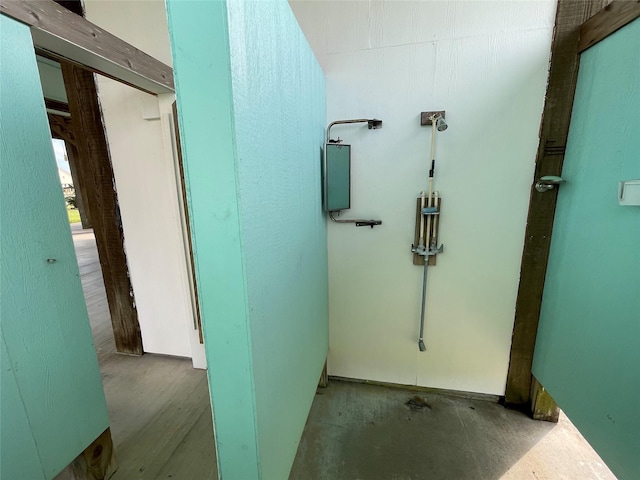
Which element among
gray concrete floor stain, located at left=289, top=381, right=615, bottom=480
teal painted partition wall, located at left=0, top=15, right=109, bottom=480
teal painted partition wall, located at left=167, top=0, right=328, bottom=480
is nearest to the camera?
teal painted partition wall, located at left=167, top=0, right=328, bottom=480

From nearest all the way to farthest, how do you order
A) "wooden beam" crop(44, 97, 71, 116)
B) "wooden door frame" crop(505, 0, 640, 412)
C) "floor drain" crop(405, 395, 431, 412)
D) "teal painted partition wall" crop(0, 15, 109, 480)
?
1. "teal painted partition wall" crop(0, 15, 109, 480)
2. "wooden door frame" crop(505, 0, 640, 412)
3. "floor drain" crop(405, 395, 431, 412)
4. "wooden beam" crop(44, 97, 71, 116)

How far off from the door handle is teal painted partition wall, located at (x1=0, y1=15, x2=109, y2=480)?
2360 mm

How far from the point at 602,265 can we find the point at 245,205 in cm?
158

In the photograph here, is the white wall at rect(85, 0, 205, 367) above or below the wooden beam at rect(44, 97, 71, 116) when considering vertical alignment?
below

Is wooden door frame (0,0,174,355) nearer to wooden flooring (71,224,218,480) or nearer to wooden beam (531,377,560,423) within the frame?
wooden flooring (71,224,218,480)

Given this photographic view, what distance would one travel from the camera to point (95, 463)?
1325 millimetres

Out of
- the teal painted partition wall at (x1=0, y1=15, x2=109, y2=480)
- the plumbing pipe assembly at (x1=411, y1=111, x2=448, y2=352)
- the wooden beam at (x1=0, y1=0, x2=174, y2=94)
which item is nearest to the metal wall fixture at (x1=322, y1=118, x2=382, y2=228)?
the plumbing pipe assembly at (x1=411, y1=111, x2=448, y2=352)

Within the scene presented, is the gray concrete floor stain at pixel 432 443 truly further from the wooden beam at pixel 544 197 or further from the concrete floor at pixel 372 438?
the wooden beam at pixel 544 197

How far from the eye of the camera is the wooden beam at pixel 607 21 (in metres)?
1.06

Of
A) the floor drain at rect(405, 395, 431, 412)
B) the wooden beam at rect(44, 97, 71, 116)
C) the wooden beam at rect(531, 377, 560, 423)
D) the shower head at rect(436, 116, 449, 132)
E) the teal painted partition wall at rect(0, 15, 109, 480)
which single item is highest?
the wooden beam at rect(44, 97, 71, 116)

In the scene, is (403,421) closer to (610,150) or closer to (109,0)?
(610,150)

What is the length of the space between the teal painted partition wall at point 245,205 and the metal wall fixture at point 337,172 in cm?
45

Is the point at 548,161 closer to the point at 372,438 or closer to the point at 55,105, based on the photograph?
the point at 372,438

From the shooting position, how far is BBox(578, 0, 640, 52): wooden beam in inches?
41.6
